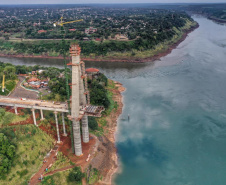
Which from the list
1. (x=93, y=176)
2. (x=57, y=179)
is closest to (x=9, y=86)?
(x=57, y=179)

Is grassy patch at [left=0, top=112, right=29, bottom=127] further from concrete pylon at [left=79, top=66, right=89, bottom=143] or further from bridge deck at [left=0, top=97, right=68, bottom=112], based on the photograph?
concrete pylon at [left=79, top=66, right=89, bottom=143]

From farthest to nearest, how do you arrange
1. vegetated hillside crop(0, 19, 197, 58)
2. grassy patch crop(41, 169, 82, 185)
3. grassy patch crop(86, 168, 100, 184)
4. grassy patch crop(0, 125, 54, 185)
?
vegetated hillside crop(0, 19, 197, 58) → grassy patch crop(86, 168, 100, 184) → grassy patch crop(41, 169, 82, 185) → grassy patch crop(0, 125, 54, 185)

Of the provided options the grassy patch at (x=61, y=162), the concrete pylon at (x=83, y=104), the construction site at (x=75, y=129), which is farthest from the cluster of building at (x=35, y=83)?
the grassy patch at (x=61, y=162)

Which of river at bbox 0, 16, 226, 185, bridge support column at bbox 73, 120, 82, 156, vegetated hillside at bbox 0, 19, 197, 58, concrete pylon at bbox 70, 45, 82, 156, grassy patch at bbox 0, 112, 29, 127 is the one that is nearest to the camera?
concrete pylon at bbox 70, 45, 82, 156

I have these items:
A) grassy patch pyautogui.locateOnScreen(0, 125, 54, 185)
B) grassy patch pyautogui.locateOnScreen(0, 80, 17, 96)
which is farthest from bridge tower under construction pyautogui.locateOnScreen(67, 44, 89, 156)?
grassy patch pyautogui.locateOnScreen(0, 80, 17, 96)

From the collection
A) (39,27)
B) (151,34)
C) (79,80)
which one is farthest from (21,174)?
(39,27)

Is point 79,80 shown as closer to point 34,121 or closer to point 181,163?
point 34,121
